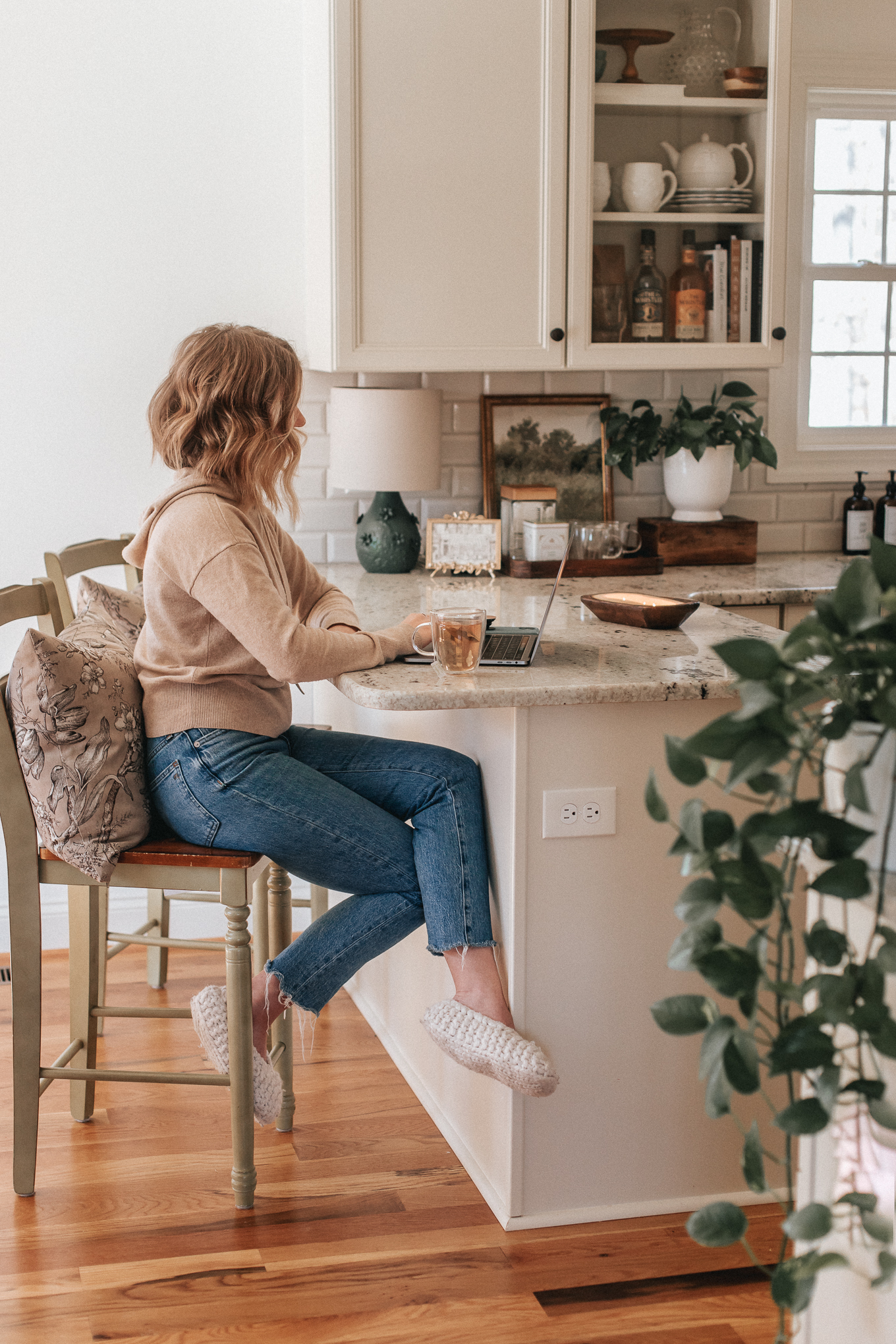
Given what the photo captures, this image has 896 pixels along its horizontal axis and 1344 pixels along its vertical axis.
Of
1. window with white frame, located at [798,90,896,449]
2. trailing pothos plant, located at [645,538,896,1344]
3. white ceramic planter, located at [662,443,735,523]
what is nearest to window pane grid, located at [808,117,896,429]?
window with white frame, located at [798,90,896,449]

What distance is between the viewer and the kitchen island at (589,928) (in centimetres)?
197

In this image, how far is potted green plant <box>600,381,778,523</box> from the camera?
317cm

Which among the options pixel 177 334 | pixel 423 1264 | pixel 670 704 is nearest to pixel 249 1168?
pixel 423 1264

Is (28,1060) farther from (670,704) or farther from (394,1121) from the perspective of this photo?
(670,704)

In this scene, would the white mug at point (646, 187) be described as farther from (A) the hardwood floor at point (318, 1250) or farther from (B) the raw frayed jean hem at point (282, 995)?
(A) the hardwood floor at point (318, 1250)

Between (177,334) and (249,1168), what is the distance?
192 centimetres

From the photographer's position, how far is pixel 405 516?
308 centimetres

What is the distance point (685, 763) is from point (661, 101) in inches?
97.0

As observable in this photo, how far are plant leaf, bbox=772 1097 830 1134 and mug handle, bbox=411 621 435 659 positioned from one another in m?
1.31

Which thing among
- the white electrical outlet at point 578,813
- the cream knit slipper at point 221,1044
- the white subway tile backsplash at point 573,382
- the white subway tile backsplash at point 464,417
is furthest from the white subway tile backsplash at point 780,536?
the cream knit slipper at point 221,1044

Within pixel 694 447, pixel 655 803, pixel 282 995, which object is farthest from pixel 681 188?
pixel 655 803

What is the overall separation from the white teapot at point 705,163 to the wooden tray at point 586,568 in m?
0.87

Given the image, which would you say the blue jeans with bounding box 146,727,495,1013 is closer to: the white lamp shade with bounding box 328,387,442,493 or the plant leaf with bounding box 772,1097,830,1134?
the white lamp shade with bounding box 328,387,442,493

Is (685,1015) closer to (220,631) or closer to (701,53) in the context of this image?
(220,631)
